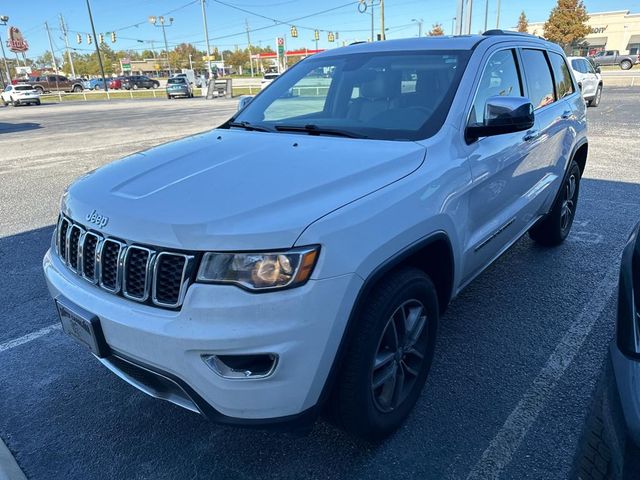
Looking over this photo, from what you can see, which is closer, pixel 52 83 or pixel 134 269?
pixel 134 269

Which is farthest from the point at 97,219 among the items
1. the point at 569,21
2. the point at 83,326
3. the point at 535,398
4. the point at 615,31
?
the point at 615,31

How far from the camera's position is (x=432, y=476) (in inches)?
86.1

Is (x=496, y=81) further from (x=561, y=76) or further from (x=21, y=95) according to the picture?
(x=21, y=95)

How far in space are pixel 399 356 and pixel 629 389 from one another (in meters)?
1.08

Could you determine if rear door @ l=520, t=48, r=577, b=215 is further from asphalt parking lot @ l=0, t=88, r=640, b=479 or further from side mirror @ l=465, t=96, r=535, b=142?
side mirror @ l=465, t=96, r=535, b=142

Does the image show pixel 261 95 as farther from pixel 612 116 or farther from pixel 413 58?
pixel 612 116

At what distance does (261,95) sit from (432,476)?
2.83 m

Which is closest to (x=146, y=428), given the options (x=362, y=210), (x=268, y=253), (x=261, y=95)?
(x=268, y=253)

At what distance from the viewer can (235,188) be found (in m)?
2.06

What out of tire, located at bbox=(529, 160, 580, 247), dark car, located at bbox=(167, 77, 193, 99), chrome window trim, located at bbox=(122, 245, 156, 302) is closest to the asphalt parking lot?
tire, located at bbox=(529, 160, 580, 247)

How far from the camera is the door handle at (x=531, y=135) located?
11.0ft

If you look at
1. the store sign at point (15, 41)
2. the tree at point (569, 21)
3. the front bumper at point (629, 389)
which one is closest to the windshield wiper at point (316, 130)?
the front bumper at point (629, 389)

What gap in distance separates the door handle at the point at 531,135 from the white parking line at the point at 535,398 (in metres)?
1.32

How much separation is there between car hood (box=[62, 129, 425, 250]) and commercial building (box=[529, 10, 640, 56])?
258 ft
